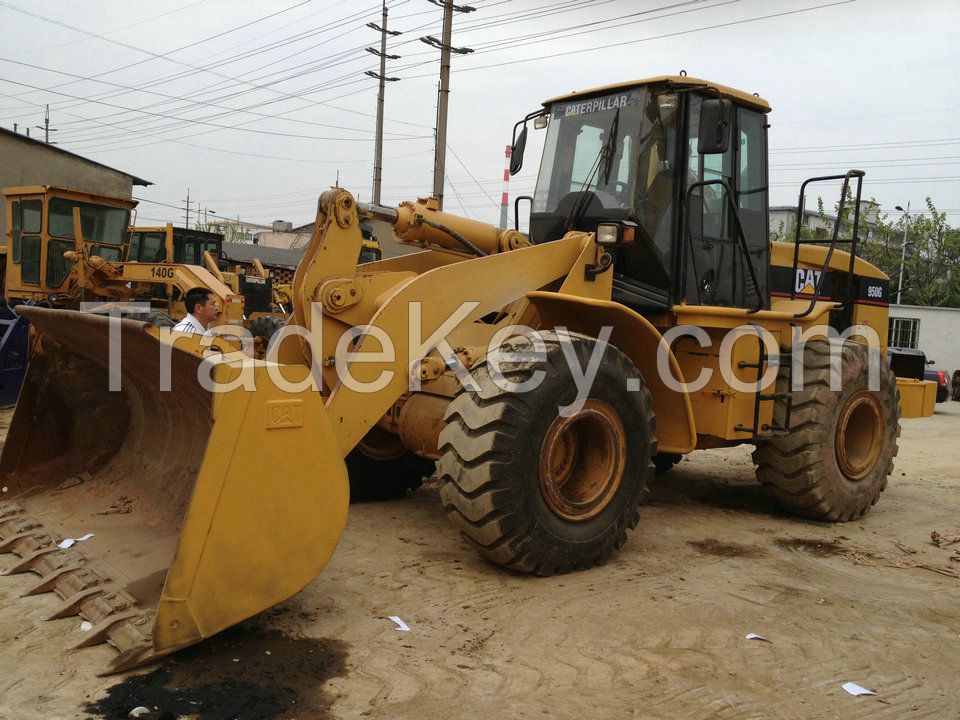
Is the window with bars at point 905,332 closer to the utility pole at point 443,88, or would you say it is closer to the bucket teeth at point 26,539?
the utility pole at point 443,88

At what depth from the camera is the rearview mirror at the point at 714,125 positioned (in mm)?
5145

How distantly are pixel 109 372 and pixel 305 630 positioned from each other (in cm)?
215

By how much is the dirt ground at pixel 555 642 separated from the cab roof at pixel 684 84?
3069mm

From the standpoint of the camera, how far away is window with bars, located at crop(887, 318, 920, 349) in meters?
26.7

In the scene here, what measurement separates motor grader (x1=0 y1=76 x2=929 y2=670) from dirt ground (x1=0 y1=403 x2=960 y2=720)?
0.71ft

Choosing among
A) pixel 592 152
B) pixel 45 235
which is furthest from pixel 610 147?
pixel 45 235

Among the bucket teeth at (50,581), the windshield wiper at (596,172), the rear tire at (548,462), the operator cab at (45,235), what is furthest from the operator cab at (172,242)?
the rear tire at (548,462)

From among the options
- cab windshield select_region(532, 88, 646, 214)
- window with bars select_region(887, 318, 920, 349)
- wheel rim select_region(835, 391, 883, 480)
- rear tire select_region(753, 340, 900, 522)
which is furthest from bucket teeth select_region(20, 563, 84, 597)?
window with bars select_region(887, 318, 920, 349)

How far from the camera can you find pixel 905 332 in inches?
1061

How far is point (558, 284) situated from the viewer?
17.9 feet

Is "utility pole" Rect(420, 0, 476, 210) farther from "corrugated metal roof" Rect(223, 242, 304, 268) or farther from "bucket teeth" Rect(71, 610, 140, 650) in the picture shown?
"corrugated metal roof" Rect(223, 242, 304, 268)

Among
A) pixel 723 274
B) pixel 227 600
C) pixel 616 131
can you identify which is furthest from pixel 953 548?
pixel 227 600

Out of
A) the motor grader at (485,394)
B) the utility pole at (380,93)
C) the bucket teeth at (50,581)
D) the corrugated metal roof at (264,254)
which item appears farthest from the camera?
the corrugated metal roof at (264,254)

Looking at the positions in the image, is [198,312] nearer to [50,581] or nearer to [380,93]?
[50,581]
